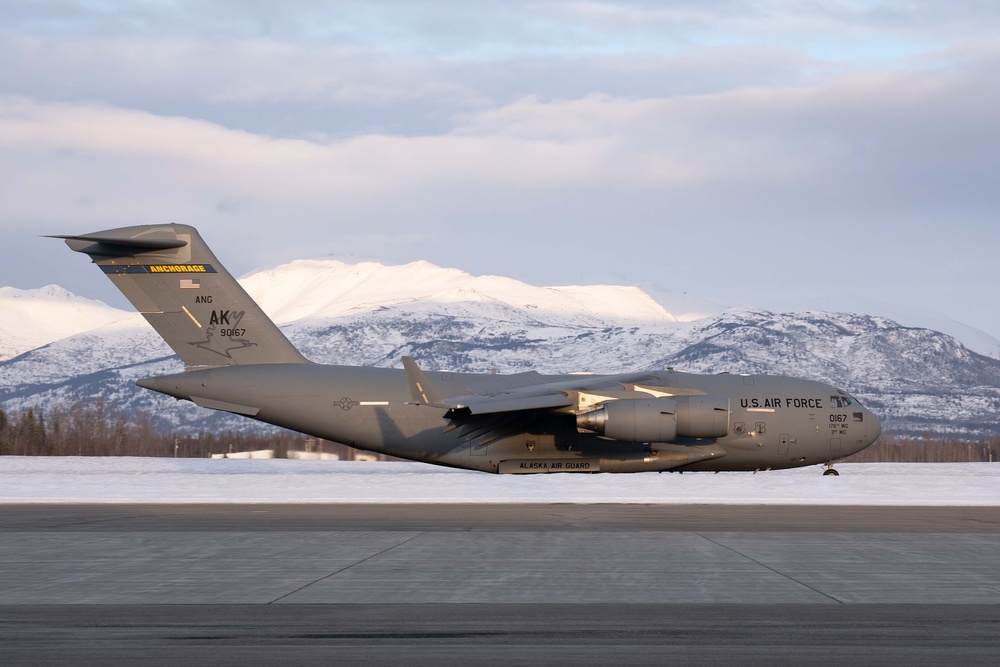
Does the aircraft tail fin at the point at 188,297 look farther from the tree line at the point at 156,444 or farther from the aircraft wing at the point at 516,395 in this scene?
the tree line at the point at 156,444

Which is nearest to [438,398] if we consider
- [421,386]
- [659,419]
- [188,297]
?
[421,386]

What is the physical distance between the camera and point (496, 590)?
11.9 meters

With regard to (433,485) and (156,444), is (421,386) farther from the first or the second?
(156,444)

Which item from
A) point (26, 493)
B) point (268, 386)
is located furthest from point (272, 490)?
point (26, 493)

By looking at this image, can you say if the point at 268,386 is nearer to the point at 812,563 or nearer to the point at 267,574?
the point at 267,574

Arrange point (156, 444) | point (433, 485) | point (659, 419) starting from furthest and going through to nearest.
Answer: point (156, 444), point (433, 485), point (659, 419)

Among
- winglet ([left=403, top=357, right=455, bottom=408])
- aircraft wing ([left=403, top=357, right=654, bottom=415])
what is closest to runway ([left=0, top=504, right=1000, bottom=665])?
winglet ([left=403, top=357, right=455, bottom=408])

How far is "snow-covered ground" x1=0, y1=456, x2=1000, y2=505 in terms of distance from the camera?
81.1 feet

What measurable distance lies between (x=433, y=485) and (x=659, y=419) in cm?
620

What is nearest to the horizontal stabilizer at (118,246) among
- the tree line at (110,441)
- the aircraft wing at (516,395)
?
the aircraft wing at (516,395)

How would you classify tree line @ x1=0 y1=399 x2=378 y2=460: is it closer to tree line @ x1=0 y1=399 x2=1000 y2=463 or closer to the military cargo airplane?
tree line @ x1=0 y1=399 x2=1000 y2=463

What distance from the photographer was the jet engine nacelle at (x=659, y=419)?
2778 cm

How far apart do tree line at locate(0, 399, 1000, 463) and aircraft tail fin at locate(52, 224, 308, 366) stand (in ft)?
45.0

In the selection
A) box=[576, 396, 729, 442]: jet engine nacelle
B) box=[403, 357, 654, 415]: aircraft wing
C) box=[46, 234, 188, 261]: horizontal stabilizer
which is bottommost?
box=[576, 396, 729, 442]: jet engine nacelle
